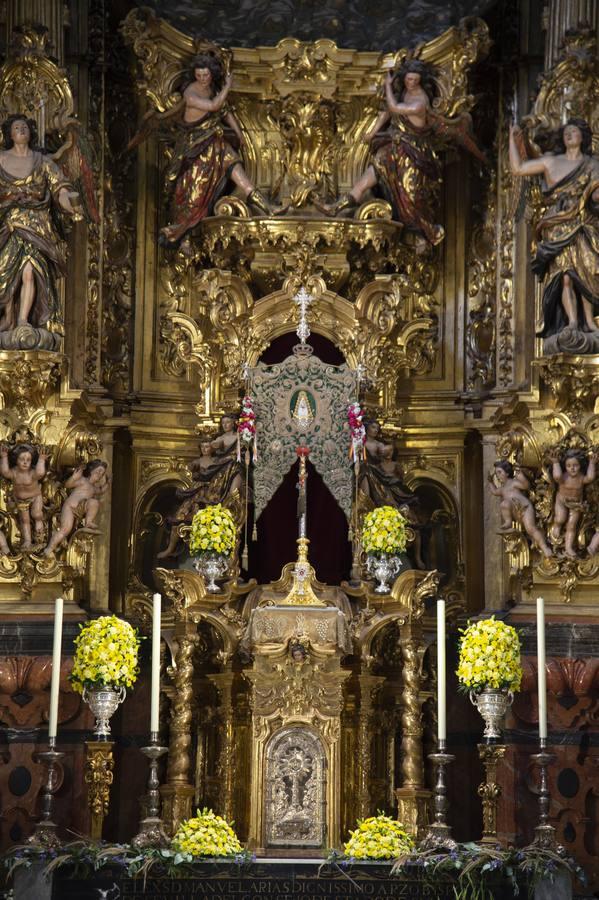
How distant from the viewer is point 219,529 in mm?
16625

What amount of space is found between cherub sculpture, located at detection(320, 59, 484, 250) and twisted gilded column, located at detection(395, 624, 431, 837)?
166 inches

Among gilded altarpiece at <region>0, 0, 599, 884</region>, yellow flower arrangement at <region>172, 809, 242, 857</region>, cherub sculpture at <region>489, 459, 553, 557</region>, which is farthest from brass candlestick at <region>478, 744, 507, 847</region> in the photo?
yellow flower arrangement at <region>172, 809, 242, 857</region>

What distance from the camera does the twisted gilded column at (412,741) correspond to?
53.6ft

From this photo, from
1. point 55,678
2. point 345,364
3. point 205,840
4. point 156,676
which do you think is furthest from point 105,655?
point 345,364

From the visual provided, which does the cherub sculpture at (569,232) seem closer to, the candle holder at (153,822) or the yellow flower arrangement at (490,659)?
the yellow flower arrangement at (490,659)

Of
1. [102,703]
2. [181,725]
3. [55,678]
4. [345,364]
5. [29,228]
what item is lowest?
[181,725]

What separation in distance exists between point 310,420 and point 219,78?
355 cm

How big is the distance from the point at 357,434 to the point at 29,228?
3676 mm

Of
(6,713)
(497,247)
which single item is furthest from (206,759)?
(497,247)

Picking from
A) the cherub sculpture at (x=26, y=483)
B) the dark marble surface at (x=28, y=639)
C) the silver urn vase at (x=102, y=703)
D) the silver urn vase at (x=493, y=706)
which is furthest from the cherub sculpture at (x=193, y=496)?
the silver urn vase at (x=493, y=706)

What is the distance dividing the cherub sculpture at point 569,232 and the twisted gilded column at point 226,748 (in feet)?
14.4

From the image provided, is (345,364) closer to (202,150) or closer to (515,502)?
(515,502)

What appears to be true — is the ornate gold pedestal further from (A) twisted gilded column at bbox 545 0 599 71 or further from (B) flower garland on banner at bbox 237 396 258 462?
(A) twisted gilded column at bbox 545 0 599 71

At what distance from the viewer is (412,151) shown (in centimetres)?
1803
